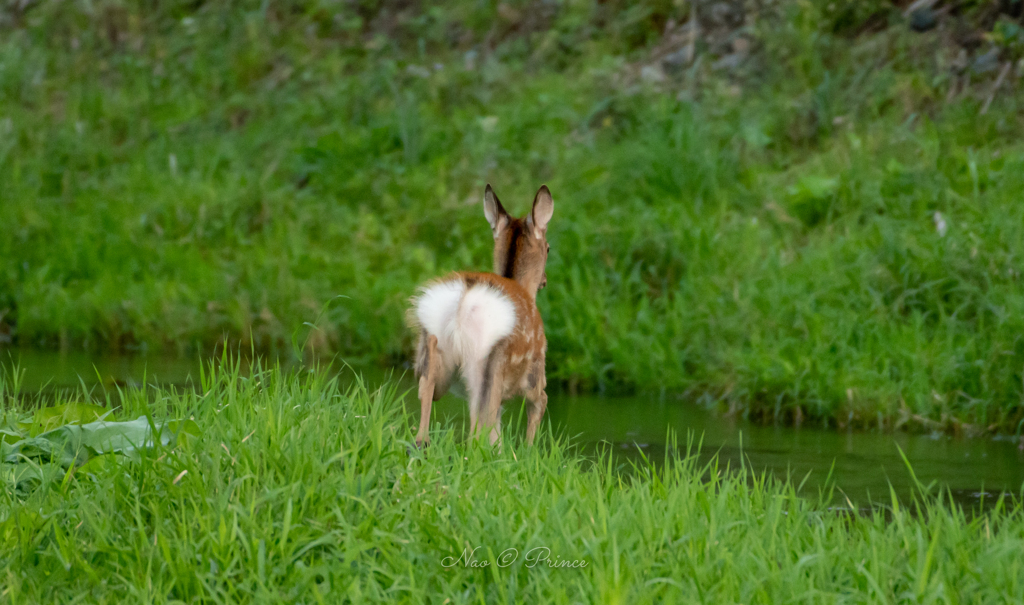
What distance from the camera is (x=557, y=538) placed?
4.03 metres

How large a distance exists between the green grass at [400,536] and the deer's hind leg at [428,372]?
76 cm

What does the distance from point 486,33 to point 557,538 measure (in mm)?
12536

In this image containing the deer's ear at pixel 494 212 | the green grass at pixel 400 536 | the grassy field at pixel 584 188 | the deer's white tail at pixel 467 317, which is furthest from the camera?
the grassy field at pixel 584 188

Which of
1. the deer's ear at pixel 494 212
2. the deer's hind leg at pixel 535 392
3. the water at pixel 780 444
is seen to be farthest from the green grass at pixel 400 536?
the deer's ear at pixel 494 212

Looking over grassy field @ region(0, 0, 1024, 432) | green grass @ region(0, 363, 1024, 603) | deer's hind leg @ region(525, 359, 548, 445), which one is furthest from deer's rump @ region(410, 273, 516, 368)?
grassy field @ region(0, 0, 1024, 432)

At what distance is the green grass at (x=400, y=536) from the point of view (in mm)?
3822

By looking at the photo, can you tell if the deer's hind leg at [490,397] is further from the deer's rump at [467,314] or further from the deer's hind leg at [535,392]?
the deer's hind leg at [535,392]

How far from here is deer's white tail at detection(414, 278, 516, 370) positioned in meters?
5.38

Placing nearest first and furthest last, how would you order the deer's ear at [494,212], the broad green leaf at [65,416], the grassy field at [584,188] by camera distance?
the broad green leaf at [65,416]
the deer's ear at [494,212]
the grassy field at [584,188]

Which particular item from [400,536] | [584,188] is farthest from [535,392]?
[584,188]

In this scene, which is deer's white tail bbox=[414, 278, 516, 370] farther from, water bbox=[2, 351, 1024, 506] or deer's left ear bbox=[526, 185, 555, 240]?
deer's left ear bbox=[526, 185, 555, 240]

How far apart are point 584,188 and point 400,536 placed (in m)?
8.18

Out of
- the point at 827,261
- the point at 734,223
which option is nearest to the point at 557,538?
the point at 827,261

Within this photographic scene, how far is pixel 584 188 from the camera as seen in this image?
11969 millimetres
